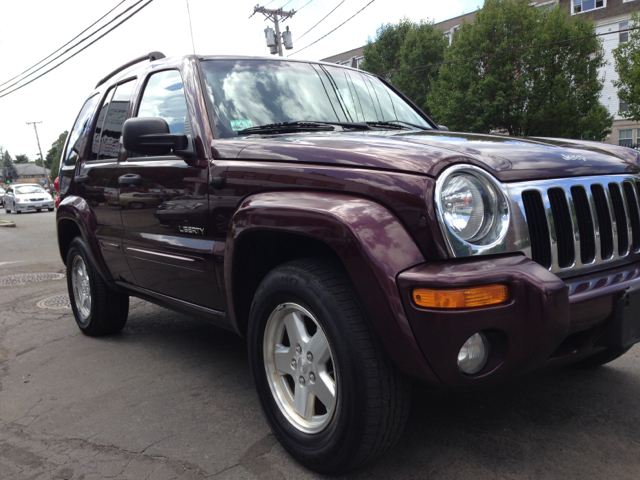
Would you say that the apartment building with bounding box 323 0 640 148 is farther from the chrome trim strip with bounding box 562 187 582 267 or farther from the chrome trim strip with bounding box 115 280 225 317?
the chrome trim strip with bounding box 562 187 582 267

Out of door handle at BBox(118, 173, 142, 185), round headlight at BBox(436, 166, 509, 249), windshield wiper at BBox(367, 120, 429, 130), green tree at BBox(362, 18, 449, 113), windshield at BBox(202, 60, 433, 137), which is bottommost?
round headlight at BBox(436, 166, 509, 249)

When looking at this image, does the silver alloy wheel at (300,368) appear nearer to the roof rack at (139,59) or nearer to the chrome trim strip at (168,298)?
the chrome trim strip at (168,298)

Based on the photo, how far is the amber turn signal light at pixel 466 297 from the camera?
185 centimetres

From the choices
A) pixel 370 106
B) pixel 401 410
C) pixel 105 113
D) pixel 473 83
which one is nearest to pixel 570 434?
pixel 401 410

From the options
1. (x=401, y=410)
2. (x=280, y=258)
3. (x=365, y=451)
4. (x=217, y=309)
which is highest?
(x=280, y=258)

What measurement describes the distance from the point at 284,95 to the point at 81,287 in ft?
8.48

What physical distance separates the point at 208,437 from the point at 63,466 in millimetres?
645

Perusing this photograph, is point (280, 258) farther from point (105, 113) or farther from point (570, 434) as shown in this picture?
point (105, 113)

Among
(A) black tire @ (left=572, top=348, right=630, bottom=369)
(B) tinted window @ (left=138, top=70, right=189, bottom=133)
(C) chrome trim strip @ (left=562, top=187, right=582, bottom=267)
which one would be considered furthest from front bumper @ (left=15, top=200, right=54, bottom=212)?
(C) chrome trim strip @ (left=562, top=187, right=582, bottom=267)

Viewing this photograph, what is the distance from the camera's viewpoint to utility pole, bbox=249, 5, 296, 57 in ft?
85.0

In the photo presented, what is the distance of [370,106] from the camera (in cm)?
354

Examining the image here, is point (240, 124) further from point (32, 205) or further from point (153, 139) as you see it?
point (32, 205)

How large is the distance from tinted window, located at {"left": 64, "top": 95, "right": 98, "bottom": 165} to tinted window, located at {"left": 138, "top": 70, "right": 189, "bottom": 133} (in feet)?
3.47

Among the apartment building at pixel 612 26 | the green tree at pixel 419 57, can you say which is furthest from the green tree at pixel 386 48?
the apartment building at pixel 612 26
